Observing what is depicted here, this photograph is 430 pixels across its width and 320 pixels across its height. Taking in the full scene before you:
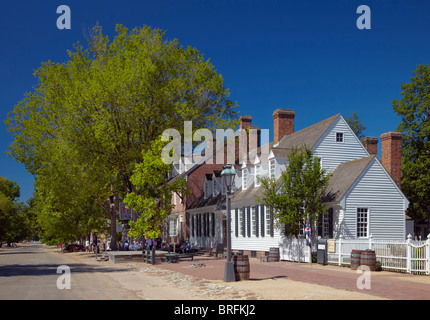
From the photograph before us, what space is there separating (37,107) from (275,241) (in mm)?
20778

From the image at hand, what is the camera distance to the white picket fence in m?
19.4

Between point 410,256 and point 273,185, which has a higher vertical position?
point 273,185

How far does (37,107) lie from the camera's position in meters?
37.3

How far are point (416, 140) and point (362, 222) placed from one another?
22.8 meters

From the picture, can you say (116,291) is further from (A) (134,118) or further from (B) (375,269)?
(A) (134,118)

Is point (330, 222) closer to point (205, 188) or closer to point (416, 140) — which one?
point (205, 188)

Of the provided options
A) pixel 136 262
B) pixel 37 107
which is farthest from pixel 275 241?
pixel 37 107

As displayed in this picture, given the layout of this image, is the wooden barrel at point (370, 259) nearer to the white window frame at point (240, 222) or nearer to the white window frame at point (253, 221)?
the white window frame at point (253, 221)

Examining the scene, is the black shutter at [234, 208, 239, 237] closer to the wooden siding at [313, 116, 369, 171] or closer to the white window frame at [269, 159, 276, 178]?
the white window frame at [269, 159, 276, 178]

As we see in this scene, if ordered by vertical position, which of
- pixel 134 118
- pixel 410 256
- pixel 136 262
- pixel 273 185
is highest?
pixel 134 118

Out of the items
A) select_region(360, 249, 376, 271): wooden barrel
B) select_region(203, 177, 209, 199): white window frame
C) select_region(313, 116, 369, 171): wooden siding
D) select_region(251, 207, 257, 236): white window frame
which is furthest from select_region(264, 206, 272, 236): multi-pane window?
select_region(203, 177, 209, 199): white window frame

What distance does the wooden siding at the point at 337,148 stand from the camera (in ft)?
102

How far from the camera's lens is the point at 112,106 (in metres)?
31.0
